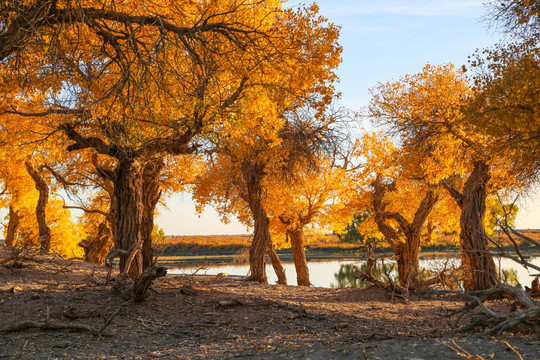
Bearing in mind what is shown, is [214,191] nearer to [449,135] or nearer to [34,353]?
[449,135]

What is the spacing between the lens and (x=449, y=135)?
1544 cm

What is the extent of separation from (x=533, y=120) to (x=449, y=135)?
15.9ft

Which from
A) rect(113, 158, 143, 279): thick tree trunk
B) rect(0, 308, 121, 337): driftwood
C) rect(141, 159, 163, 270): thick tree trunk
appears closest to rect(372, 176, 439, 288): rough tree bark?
rect(141, 159, 163, 270): thick tree trunk

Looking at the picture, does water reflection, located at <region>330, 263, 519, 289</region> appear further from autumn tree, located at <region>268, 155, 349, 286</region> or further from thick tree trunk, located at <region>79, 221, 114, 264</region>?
thick tree trunk, located at <region>79, 221, 114, 264</region>

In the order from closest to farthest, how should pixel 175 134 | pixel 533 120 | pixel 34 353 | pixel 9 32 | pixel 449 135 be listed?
pixel 34 353, pixel 9 32, pixel 533 120, pixel 175 134, pixel 449 135

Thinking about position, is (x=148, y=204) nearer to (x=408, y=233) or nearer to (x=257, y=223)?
(x=257, y=223)

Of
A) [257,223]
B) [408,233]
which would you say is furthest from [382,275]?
[257,223]

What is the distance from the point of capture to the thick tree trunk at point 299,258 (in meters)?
21.1

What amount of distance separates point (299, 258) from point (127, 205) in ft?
38.6

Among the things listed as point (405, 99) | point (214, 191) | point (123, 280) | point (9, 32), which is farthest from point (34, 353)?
point (405, 99)

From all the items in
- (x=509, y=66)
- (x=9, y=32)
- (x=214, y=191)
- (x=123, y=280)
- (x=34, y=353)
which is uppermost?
(x=509, y=66)

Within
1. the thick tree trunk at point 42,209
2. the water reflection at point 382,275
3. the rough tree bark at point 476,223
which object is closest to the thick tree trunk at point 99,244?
the thick tree trunk at point 42,209

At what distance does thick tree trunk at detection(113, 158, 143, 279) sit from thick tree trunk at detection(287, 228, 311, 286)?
36.5 ft

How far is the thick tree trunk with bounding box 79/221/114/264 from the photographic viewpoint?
23109 millimetres
